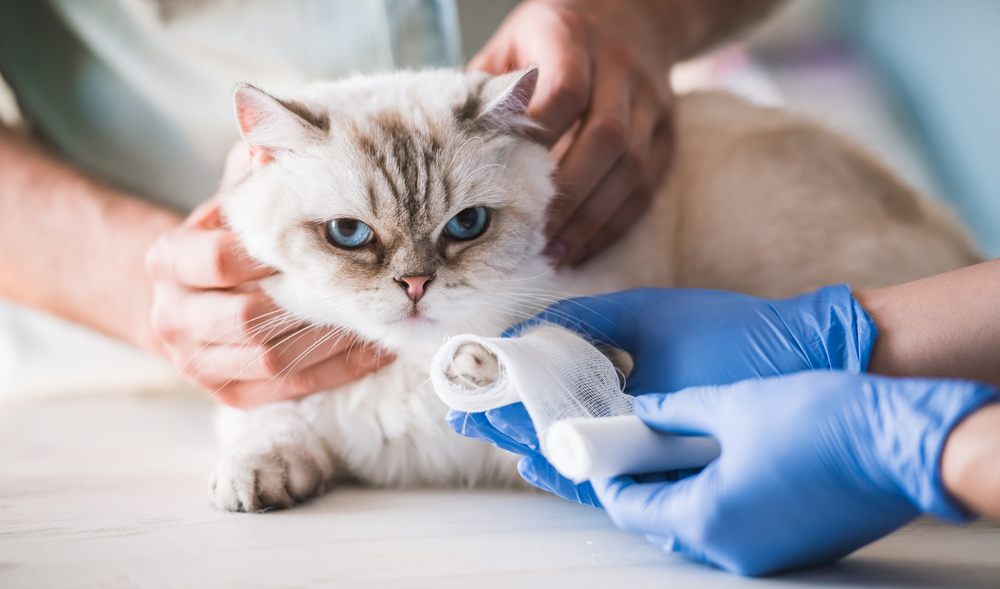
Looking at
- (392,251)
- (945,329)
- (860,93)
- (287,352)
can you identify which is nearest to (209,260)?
(287,352)

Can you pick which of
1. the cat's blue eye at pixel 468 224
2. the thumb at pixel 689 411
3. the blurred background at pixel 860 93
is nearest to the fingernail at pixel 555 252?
the cat's blue eye at pixel 468 224

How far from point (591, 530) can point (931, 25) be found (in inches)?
148

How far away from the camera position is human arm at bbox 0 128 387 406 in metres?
1.72

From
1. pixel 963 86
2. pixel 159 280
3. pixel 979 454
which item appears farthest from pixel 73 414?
pixel 963 86

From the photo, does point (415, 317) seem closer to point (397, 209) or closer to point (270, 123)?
point (397, 209)

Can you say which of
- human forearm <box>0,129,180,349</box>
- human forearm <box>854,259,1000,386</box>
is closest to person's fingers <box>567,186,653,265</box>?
human forearm <box>854,259,1000,386</box>

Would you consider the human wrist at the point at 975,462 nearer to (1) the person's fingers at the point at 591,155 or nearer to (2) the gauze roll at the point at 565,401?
(2) the gauze roll at the point at 565,401

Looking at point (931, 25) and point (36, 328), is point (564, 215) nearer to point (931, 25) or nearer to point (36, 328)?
point (36, 328)

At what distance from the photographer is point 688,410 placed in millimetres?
1078

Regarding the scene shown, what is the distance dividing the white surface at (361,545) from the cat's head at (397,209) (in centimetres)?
44

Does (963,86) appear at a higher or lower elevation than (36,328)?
higher

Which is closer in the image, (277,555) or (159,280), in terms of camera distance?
(277,555)

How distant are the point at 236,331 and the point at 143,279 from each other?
821 millimetres

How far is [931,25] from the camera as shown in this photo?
3639 mm
